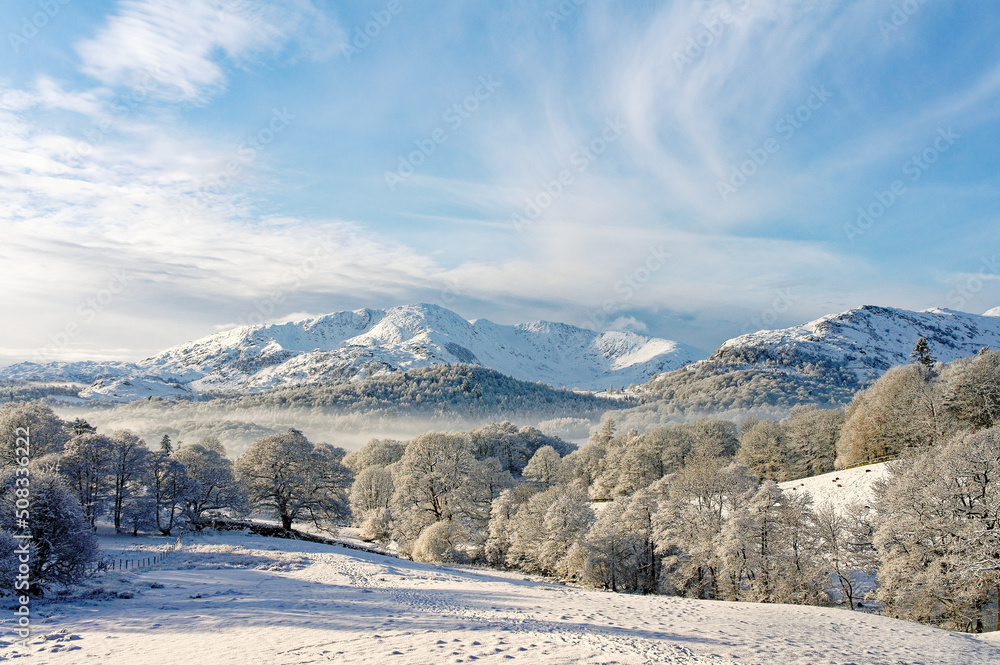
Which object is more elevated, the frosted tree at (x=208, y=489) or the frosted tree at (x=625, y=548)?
the frosted tree at (x=208, y=489)

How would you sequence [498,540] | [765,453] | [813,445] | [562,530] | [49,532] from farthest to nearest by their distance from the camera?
[765,453] → [813,445] → [498,540] → [562,530] → [49,532]

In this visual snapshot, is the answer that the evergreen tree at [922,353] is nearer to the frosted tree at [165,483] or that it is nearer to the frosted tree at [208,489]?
the frosted tree at [208,489]

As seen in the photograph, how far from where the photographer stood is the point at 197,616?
18.7 metres

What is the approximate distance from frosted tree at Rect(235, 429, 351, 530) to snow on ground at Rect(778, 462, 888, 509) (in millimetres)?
46685

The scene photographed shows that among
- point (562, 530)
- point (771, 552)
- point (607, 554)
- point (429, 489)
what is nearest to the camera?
point (771, 552)

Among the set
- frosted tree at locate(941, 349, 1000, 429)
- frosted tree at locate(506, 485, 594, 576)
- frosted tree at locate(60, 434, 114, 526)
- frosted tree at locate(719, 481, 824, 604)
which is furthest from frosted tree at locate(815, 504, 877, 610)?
frosted tree at locate(60, 434, 114, 526)

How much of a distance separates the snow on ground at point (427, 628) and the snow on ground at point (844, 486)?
26.5m

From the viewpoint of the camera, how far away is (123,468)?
44156 mm

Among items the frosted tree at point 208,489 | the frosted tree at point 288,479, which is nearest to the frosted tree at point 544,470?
the frosted tree at point 288,479

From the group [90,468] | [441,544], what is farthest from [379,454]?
[90,468]

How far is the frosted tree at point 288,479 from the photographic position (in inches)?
2021

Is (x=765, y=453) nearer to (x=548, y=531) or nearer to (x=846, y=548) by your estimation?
(x=846, y=548)

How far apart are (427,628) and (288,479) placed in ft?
128

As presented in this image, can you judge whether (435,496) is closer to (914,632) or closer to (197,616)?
(197,616)
